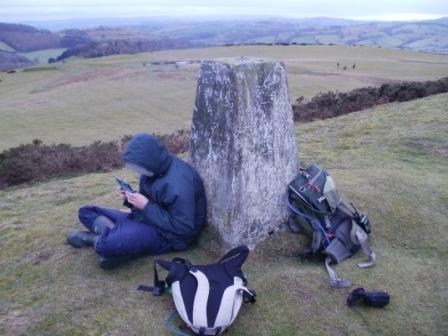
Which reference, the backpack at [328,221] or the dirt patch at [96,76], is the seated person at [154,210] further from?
the dirt patch at [96,76]

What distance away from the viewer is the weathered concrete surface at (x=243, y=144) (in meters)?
5.92

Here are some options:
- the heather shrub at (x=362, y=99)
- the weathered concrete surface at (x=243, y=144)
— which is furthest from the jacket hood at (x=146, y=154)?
the heather shrub at (x=362, y=99)

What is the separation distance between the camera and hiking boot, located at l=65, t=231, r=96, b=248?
6.58m

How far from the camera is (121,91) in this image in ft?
128

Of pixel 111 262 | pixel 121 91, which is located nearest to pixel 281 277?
pixel 111 262

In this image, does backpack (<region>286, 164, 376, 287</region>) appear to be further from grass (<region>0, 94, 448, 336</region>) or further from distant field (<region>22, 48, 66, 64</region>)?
distant field (<region>22, 48, 66, 64</region>)

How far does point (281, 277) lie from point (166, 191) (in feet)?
6.26

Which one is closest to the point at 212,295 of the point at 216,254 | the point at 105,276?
the point at 216,254

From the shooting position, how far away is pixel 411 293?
549 cm

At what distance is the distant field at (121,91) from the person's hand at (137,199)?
16.8 m

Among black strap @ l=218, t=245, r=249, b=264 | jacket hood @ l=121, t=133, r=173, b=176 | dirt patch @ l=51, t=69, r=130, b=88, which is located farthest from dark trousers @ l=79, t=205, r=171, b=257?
dirt patch @ l=51, t=69, r=130, b=88

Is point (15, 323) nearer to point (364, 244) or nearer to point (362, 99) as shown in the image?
point (364, 244)

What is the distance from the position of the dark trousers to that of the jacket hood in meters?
0.84

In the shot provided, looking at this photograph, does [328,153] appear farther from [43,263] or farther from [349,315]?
[43,263]
